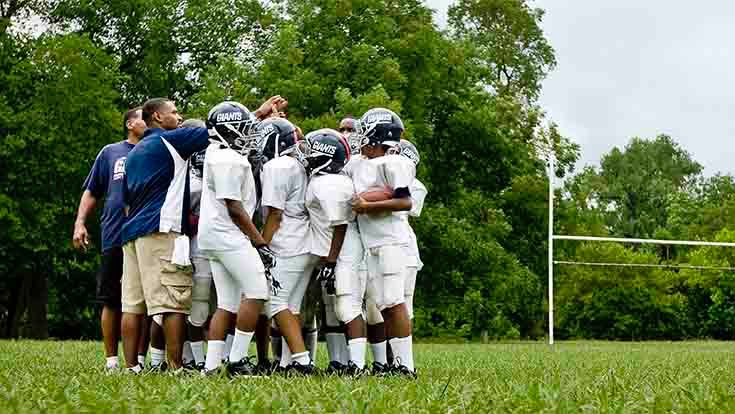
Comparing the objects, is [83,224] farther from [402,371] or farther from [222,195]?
[402,371]

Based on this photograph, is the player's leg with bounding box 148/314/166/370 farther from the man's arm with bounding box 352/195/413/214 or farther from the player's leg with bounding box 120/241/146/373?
the man's arm with bounding box 352/195/413/214

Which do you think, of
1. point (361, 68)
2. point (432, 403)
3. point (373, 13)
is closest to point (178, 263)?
point (432, 403)

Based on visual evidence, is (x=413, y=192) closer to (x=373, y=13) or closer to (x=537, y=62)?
(x=373, y=13)

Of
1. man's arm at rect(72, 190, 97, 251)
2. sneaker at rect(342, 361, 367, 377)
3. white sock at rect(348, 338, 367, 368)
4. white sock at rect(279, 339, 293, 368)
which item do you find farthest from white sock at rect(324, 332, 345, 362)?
man's arm at rect(72, 190, 97, 251)

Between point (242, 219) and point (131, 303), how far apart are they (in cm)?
138

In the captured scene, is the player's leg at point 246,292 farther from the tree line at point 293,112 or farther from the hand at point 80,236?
the tree line at point 293,112

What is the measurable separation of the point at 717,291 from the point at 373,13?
887 inches

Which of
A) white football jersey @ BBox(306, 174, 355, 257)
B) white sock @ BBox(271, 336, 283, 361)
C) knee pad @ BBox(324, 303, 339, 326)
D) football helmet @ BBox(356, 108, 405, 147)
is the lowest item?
white sock @ BBox(271, 336, 283, 361)

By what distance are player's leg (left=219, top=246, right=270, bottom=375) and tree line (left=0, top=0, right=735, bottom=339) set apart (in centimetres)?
2274

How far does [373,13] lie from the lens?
37.6m

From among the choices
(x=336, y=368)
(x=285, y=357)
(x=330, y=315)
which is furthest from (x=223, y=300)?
(x=330, y=315)

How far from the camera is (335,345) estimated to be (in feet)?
32.0

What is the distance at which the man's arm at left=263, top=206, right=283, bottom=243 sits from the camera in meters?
8.83

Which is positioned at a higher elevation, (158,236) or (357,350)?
(158,236)
